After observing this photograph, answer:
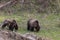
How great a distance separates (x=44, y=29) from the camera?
18047mm

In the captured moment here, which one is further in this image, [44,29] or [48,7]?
[48,7]

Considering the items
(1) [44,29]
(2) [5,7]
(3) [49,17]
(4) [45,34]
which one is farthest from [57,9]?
(4) [45,34]

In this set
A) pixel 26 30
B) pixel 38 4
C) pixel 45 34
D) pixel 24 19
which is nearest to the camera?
pixel 45 34

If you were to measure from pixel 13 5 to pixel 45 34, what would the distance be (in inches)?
406

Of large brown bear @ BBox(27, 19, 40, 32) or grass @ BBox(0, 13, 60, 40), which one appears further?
large brown bear @ BBox(27, 19, 40, 32)

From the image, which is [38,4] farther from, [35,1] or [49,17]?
[49,17]

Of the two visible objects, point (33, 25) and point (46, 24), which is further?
point (46, 24)

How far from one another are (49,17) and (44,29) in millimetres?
4915

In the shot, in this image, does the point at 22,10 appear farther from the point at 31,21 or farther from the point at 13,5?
the point at 31,21

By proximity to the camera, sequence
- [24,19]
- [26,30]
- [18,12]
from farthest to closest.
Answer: [18,12] < [24,19] < [26,30]

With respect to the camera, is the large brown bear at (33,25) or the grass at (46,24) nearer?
the grass at (46,24)

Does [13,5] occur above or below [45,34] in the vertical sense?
above

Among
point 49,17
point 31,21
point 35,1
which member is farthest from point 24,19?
point 35,1

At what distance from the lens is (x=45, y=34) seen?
16234 millimetres
